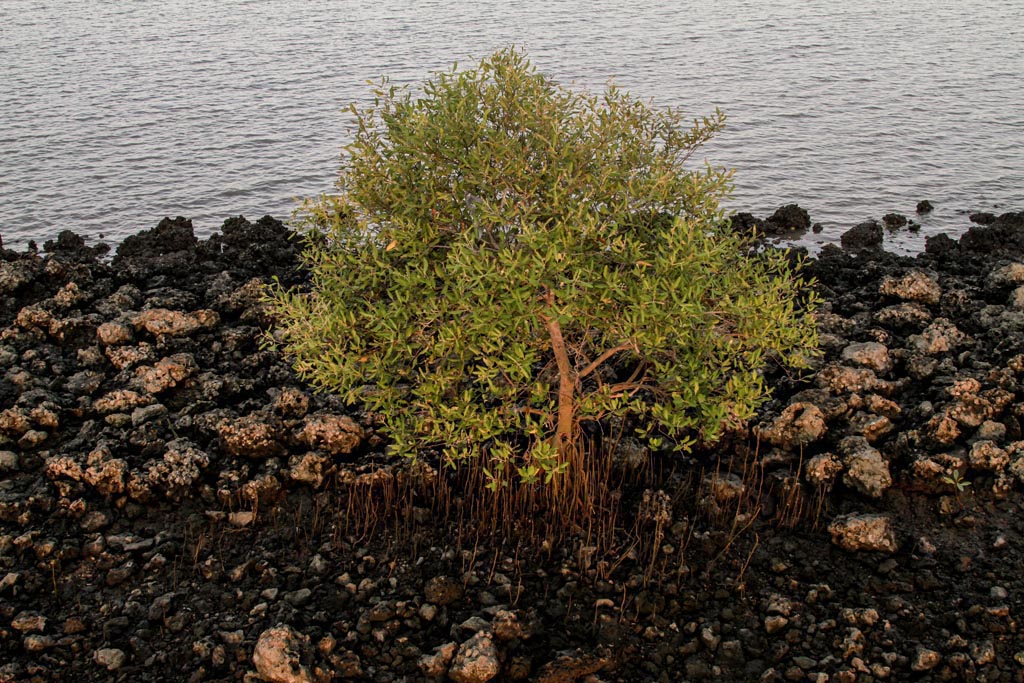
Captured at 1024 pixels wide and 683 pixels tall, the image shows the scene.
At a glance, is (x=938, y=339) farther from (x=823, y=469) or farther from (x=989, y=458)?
(x=823, y=469)

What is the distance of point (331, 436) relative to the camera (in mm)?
17281

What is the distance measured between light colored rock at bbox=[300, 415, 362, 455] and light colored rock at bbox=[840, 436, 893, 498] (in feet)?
28.9

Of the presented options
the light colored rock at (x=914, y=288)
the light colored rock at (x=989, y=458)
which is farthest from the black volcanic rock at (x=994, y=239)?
the light colored rock at (x=989, y=458)

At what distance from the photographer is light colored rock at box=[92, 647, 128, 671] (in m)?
13.3

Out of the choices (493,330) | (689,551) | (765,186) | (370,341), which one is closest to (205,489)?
(370,341)

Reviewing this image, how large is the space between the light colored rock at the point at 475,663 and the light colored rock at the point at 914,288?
47.5ft

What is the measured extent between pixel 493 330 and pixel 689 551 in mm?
5138

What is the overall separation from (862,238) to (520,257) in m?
20.3

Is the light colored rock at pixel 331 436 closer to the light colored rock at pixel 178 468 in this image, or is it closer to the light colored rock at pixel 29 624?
the light colored rock at pixel 178 468

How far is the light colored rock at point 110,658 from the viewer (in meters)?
13.3

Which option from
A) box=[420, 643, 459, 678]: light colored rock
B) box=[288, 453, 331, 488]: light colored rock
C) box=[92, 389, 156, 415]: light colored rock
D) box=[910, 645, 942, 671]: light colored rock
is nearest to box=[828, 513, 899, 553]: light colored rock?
box=[910, 645, 942, 671]: light colored rock

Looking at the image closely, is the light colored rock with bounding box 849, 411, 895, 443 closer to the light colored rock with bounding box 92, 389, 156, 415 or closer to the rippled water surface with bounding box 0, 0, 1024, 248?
the light colored rock with bounding box 92, 389, 156, 415

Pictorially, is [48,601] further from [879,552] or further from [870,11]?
[870,11]

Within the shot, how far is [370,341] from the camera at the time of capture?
49.3 feet
